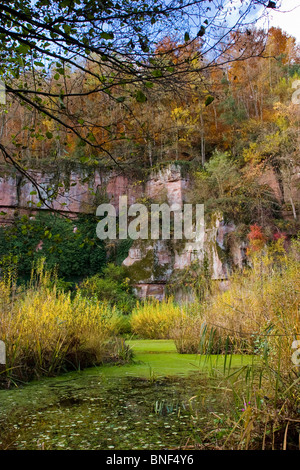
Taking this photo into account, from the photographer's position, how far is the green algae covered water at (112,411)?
1.79 meters

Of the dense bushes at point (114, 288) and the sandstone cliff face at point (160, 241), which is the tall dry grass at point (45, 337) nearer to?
the sandstone cliff face at point (160, 241)

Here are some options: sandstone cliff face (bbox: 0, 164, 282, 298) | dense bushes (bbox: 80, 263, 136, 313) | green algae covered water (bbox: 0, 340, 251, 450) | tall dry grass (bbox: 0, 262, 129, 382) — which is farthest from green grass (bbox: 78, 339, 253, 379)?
dense bushes (bbox: 80, 263, 136, 313)

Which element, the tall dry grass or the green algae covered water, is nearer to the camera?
the green algae covered water

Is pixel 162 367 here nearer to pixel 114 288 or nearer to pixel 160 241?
pixel 114 288

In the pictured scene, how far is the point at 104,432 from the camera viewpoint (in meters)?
1.92

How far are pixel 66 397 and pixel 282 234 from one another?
456 inches

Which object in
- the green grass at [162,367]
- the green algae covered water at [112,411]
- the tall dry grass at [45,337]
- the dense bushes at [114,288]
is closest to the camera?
the green algae covered water at [112,411]

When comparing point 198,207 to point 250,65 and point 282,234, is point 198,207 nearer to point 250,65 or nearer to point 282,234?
point 282,234

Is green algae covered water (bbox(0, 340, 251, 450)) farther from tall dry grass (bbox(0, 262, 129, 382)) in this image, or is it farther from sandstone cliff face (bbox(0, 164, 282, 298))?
sandstone cliff face (bbox(0, 164, 282, 298))

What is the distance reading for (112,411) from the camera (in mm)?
2311

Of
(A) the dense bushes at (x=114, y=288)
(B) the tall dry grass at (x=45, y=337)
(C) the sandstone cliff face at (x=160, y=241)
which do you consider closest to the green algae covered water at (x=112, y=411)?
(B) the tall dry grass at (x=45, y=337)

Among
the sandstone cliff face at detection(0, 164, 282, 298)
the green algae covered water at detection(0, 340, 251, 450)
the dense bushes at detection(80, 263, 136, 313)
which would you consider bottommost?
the dense bushes at detection(80, 263, 136, 313)

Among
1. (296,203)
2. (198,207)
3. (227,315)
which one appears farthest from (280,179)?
(227,315)

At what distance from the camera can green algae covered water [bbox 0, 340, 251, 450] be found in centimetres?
179
